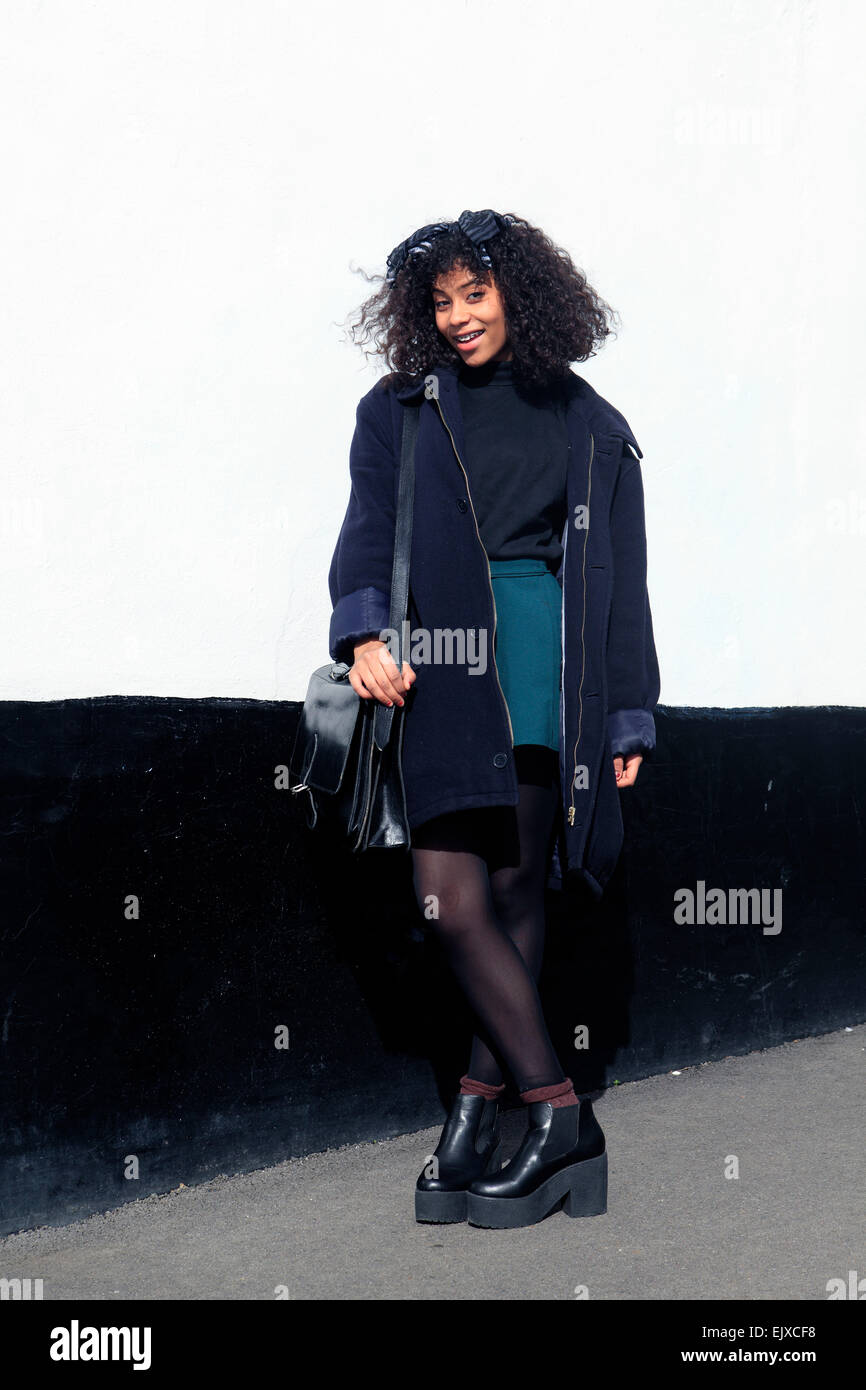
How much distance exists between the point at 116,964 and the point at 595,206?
2873 mm

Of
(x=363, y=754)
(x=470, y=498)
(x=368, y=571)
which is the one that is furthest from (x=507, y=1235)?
(x=470, y=498)

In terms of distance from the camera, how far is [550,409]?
3.54 m

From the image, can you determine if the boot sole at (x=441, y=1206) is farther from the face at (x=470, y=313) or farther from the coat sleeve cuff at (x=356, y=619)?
the face at (x=470, y=313)

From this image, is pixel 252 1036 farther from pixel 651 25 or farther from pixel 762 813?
pixel 651 25

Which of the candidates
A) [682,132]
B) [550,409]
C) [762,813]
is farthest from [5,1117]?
[682,132]

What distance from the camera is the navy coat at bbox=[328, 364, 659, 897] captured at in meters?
3.31

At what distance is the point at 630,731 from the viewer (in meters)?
3.54

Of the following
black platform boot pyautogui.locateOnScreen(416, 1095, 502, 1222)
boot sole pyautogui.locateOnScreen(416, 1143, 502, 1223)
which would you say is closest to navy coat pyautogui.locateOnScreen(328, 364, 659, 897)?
black platform boot pyautogui.locateOnScreen(416, 1095, 502, 1222)

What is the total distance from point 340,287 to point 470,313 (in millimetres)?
850

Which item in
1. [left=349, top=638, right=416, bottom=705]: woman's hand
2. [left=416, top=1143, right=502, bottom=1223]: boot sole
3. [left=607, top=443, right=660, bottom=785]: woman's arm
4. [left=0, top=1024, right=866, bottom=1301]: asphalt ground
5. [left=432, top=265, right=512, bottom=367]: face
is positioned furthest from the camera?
[left=607, top=443, right=660, bottom=785]: woman's arm

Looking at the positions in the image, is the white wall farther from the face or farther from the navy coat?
the face

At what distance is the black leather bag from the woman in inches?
1.5

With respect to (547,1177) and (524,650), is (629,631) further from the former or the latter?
(547,1177)

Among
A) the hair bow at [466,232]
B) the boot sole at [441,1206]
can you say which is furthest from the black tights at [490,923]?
the hair bow at [466,232]
